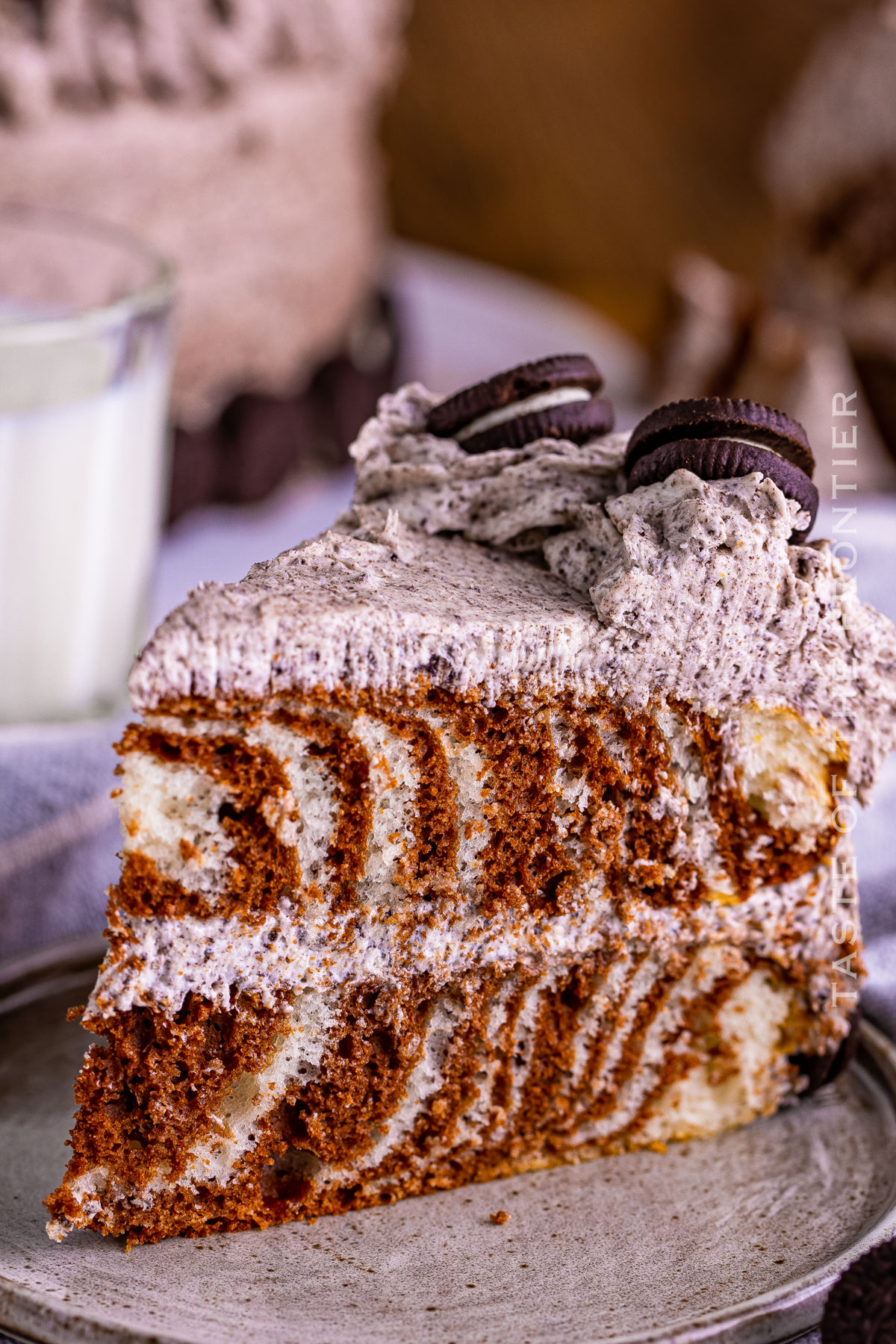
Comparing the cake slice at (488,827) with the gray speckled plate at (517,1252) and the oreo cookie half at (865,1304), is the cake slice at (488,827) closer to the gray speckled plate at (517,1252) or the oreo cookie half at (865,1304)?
the gray speckled plate at (517,1252)

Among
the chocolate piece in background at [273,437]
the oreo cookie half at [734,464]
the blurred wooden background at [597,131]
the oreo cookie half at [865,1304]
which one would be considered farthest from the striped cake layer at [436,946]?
the blurred wooden background at [597,131]

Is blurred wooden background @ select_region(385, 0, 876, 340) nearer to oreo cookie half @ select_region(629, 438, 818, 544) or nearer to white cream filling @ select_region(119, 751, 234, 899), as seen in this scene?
oreo cookie half @ select_region(629, 438, 818, 544)

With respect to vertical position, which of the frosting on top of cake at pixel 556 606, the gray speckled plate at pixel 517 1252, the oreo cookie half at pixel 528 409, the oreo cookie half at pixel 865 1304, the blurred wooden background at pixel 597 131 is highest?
the blurred wooden background at pixel 597 131

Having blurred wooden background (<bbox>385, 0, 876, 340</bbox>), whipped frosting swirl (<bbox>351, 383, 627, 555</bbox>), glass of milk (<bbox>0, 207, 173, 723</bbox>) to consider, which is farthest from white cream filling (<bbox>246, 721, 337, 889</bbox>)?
blurred wooden background (<bbox>385, 0, 876, 340</bbox>)

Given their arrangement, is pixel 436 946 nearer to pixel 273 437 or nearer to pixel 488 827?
pixel 488 827

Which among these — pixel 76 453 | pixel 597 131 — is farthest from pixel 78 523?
pixel 597 131

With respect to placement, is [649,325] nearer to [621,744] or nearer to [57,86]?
[57,86]
